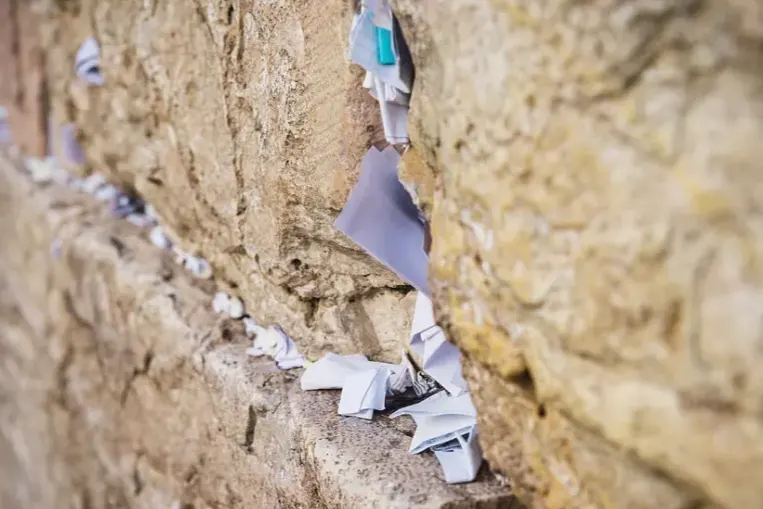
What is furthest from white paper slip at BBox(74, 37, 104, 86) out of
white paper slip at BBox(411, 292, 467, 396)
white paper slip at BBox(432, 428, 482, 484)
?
white paper slip at BBox(432, 428, 482, 484)

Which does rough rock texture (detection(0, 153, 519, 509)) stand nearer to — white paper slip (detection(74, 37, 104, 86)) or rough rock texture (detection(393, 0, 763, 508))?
rough rock texture (detection(393, 0, 763, 508))

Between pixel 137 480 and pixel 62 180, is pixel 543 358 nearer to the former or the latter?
pixel 137 480

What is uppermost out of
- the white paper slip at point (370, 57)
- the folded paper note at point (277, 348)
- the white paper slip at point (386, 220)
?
the white paper slip at point (370, 57)

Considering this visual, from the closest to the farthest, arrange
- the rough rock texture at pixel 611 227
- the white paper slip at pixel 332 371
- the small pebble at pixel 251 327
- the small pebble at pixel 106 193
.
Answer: the rough rock texture at pixel 611 227 < the white paper slip at pixel 332 371 < the small pebble at pixel 251 327 < the small pebble at pixel 106 193

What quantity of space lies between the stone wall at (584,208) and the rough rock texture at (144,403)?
0.17 m

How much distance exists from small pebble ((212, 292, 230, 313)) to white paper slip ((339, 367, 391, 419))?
390 millimetres

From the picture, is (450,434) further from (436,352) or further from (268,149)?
(268,149)

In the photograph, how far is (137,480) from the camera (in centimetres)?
144

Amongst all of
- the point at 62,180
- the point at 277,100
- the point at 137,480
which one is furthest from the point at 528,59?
the point at 62,180

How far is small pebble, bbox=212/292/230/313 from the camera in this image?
1226 millimetres

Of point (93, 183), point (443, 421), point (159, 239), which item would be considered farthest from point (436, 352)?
point (93, 183)

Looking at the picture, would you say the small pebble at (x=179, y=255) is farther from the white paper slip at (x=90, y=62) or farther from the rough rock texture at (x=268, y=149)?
the white paper slip at (x=90, y=62)

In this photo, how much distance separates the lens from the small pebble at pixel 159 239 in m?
1.49

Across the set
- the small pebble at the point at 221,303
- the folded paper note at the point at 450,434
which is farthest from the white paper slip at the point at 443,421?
the small pebble at the point at 221,303
